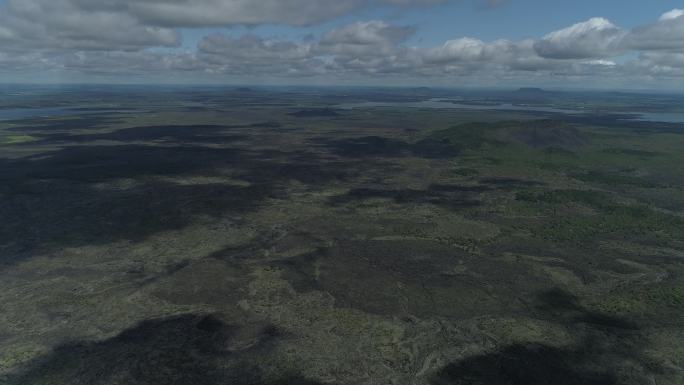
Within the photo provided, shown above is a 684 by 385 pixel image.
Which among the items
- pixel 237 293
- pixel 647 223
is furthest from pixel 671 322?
pixel 237 293

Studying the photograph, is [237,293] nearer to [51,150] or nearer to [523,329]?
[523,329]

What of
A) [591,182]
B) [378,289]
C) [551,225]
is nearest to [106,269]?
[378,289]

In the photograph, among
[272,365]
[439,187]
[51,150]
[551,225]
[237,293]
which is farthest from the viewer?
[51,150]

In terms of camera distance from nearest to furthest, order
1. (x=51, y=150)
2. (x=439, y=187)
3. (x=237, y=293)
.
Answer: (x=237, y=293)
(x=439, y=187)
(x=51, y=150)

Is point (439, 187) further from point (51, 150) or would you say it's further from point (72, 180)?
point (51, 150)

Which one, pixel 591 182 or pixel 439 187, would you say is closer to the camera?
pixel 439 187

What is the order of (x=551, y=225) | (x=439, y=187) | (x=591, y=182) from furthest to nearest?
(x=591, y=182), (x=439, y=187), (x=551, y=225)

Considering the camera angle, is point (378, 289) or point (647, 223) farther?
point (647, 223)

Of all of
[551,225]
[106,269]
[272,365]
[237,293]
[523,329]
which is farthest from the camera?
[551,225]
